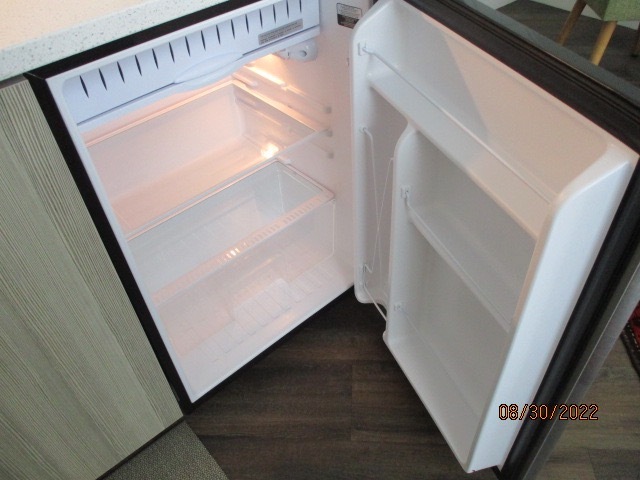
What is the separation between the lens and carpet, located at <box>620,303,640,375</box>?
4.47 feet

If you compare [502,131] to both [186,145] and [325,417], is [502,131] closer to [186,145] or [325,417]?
[325,417]

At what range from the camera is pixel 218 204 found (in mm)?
1572

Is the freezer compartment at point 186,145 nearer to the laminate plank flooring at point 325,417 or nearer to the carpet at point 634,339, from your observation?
the laminate plank flooring at point 325,417

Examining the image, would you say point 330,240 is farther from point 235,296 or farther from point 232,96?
point 232,96

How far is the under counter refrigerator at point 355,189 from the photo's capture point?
694 millimetres

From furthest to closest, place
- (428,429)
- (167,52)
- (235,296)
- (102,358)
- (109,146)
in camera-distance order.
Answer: (235,296) → (109,146) → (428,429) → (102,358) → (167,52)

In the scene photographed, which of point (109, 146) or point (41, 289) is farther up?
point (41, 289)

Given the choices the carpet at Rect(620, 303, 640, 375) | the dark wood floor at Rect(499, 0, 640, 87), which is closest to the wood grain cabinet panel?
the dark wood floor at Rect(499, 0, 640, 87)

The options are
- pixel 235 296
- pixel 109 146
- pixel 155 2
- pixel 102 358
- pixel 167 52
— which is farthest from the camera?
pixel 235 296

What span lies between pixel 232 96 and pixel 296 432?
0.97 m

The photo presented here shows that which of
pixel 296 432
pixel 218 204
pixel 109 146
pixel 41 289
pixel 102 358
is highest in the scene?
pixel 41 289

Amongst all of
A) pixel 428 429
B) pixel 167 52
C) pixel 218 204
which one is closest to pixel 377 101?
pixel 167 52

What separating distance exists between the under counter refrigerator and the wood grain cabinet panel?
1.7 inches

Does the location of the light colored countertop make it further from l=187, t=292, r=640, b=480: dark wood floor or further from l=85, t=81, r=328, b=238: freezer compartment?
l=187, t=292, r=640, b=480: dark wood floor
